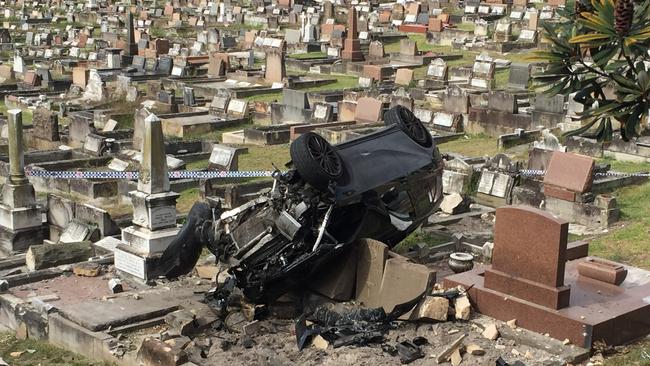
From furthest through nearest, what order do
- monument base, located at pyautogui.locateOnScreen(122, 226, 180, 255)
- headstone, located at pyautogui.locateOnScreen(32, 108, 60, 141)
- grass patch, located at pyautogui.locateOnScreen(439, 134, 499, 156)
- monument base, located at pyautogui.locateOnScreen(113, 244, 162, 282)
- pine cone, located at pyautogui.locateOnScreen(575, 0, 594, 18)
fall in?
headstone, located at pyautogui.locateOnScreen(32, 108, 60, 141) < grass patch, located at pyautogui.locateOnScreen(439, 134, 499, 156) < monument base, located at pyautogui.locateOnScreen(122, 226, 180, 255) < monument base, located at pyautogui.locateOnScreen(113, 244, 162, 282) < pine cone, located at pyautogui.locateOnScreen(575, 0, 594, 18)

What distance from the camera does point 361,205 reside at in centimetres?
1149

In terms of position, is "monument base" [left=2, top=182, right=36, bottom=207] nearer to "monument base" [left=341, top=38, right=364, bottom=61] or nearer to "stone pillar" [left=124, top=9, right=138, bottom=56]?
"monument base" [left=341, top=38, right=364, bottom=61]

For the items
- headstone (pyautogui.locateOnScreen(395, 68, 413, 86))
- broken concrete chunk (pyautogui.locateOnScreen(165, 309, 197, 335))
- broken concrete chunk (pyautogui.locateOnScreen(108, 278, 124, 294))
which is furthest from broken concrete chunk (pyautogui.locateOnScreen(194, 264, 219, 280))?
headstone (pyautogui.locateOnScreen(395, 68, 413, 86))

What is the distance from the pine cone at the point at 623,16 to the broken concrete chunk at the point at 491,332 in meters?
4.52

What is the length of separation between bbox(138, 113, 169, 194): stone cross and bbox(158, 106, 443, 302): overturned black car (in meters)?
1.04

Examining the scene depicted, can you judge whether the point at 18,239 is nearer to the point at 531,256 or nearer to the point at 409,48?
the point at 531,256

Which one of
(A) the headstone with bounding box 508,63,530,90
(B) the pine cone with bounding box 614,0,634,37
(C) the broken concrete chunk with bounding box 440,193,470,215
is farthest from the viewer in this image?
(A) the headstone with bounding box 508,63,530,90

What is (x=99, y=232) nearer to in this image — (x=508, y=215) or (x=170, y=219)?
(x=170, y=219)

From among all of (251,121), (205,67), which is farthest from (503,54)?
(251,121)

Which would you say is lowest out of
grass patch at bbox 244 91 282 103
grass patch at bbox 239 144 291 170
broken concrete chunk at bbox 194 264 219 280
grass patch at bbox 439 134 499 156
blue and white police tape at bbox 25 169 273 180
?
grass patch at bbox 239 144 291 170

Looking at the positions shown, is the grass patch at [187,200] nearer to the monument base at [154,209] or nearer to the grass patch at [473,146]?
the monument base at [154,209]

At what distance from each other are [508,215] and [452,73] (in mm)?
21753

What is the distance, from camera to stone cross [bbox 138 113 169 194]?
12.8m

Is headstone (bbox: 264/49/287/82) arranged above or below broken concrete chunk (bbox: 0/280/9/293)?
above
